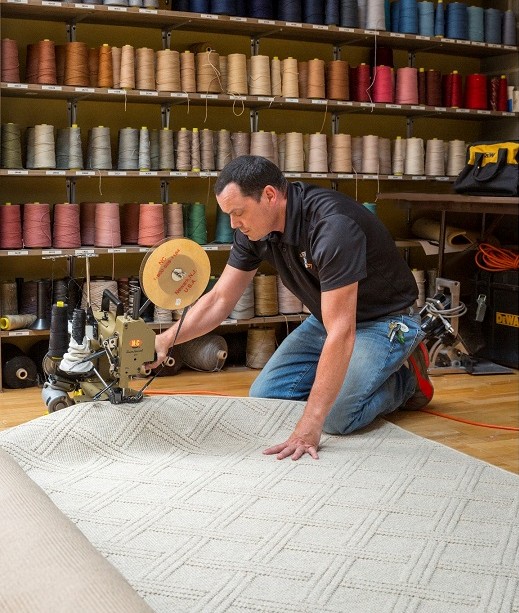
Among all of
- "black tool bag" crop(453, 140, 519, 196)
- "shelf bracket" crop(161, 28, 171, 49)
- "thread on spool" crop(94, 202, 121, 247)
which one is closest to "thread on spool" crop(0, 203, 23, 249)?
"thread on spool" crop(94, 202, 121, 247)

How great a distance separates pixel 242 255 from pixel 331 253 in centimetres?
56

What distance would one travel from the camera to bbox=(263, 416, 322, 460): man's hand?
10.9 ft

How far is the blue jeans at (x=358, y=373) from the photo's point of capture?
378 cm

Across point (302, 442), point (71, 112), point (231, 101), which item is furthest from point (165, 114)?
point (302, 442)

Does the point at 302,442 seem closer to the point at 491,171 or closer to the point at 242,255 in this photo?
the point at 242,255

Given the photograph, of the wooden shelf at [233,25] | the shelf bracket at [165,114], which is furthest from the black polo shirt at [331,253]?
the shelf bracket at [165,114]

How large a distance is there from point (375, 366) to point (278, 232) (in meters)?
0.70

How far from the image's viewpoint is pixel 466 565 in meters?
2.48

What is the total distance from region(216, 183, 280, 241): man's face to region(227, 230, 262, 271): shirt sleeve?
28 cm

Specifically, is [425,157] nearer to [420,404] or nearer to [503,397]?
[503,397]

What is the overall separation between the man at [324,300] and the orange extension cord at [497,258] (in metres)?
1.79

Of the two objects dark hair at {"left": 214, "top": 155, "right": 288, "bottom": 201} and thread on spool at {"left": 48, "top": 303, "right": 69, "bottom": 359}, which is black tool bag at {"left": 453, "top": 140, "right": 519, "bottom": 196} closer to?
dark hair at {"left": 214, "top": 155, "right": 288, "bottom": 201}

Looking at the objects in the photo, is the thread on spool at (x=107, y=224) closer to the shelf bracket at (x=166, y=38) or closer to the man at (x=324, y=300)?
the shelf bracket at (x=166, y=38)

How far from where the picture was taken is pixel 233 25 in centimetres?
572
